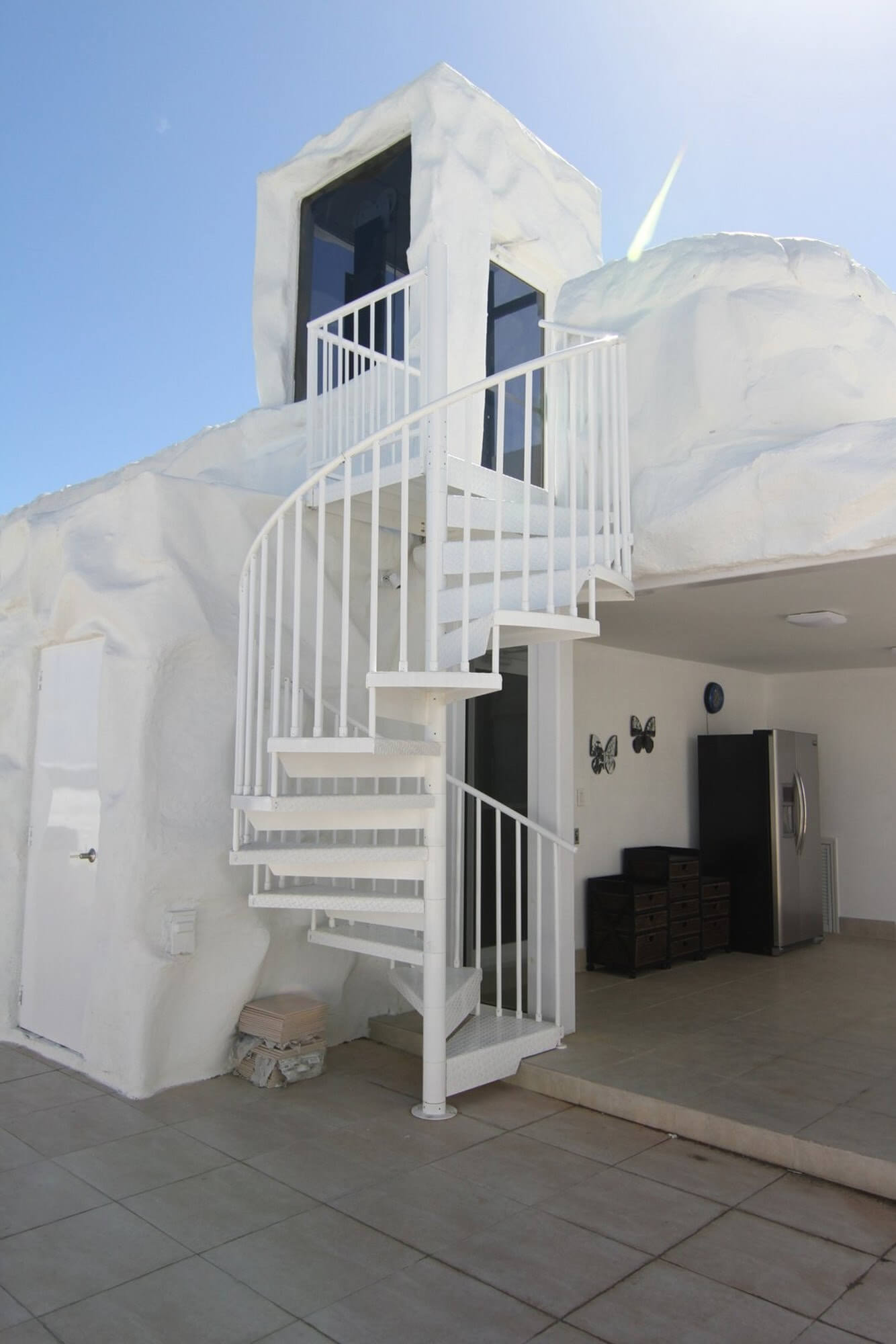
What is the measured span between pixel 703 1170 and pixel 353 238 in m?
5.98

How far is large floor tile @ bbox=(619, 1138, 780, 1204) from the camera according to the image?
3.16 metres

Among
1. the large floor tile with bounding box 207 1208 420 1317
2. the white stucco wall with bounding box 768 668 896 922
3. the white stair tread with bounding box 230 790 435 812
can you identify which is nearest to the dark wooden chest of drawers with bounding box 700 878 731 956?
the white stucco wall with bounding box 768 668 896 922

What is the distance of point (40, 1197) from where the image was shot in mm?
3070

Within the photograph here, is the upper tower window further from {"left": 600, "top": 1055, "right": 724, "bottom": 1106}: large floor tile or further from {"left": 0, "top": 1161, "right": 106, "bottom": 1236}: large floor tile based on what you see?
{"left": 0, "top": 1161, "right": 106, "bottom": 1236}: large floor tile

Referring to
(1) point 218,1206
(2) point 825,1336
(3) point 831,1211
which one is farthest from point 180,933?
(2) point 825,1336

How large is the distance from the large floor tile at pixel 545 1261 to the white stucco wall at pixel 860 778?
5573mm

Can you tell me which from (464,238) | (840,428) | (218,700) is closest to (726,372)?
(840,428)

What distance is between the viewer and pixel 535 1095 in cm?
410

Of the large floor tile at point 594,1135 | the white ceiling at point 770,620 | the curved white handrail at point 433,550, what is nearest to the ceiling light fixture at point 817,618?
the white ceiling at point 770,620

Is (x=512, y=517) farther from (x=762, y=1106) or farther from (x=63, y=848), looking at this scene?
(x=63, y=848)

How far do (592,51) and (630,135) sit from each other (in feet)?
2.00

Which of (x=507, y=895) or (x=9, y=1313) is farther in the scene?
(x=507, y=895)

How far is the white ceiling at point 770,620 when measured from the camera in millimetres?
4328

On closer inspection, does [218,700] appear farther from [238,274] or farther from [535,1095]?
[238,274]
